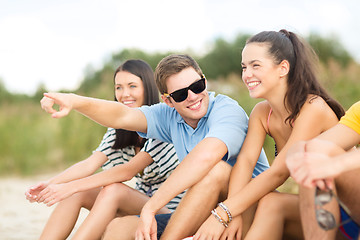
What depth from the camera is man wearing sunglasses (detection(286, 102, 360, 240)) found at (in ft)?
6.51

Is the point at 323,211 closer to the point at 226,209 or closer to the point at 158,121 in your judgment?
the point at 226,209

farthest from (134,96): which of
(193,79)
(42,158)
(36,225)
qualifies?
(42,158)

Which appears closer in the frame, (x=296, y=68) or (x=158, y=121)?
(x=296, y=68)

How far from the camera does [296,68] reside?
9.52 ft

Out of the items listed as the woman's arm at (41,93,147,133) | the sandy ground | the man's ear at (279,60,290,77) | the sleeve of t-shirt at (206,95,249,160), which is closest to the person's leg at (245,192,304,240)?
the sleeve of t-shirt at (206,95,249,160)

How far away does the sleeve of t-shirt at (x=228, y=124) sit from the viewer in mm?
2879

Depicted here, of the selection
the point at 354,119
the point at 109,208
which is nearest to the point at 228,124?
the point at 354,119

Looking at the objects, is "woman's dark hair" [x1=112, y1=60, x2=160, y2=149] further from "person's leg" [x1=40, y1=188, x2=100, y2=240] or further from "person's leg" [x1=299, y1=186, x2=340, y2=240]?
"person's leg" [x1=299, y1=186, x2=340, y2=240]

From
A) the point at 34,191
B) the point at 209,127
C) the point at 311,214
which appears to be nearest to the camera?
the point at 311,214

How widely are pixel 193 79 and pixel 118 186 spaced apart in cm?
96

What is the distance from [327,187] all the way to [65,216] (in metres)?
2.17

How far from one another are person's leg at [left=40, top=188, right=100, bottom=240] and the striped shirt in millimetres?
442

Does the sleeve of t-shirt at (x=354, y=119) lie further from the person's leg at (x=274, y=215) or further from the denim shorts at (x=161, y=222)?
the denim shorts at (x=161, y=222)

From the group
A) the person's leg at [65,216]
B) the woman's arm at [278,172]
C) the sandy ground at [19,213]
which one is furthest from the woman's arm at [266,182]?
the sandy ground at [19,213]
